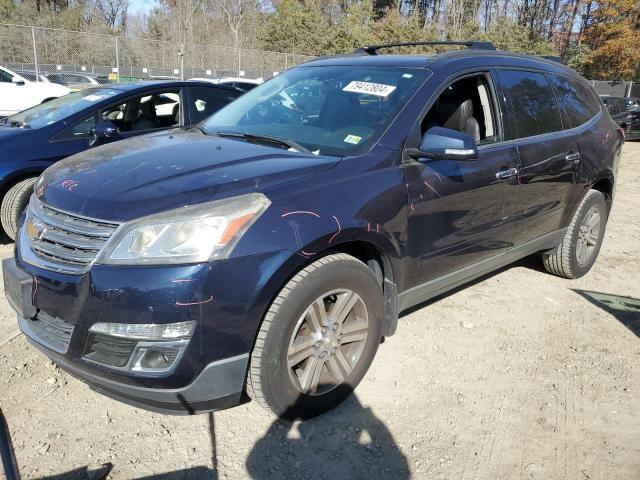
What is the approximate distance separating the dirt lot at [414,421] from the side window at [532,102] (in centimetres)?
146

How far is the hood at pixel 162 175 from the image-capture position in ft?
7.87

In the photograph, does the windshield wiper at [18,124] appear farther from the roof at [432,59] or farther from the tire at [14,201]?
the roof at [432,59]

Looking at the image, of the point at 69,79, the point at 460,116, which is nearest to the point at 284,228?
the point at 460,116

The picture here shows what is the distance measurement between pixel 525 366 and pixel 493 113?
1665 mm

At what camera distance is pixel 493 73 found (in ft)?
12.3

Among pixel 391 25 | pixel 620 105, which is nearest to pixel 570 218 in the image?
pixel 620 105

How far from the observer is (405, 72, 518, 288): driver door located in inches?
123

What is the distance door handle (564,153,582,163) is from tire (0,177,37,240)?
445 centimetres

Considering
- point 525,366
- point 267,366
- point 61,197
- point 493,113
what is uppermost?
point 493,113

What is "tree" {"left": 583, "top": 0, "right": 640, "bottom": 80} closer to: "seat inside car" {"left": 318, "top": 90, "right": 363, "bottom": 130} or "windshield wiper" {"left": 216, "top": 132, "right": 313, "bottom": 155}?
"seat inside car" {"left": 318, "top": 90, "right": 363, "bottom": 130}

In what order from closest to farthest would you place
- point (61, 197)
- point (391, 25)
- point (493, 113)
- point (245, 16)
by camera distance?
point (61, 197) < point (493, 113) < point (391, 25) < point (245, 16)

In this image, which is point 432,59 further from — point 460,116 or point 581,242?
point 581,242

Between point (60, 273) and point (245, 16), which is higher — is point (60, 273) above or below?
below

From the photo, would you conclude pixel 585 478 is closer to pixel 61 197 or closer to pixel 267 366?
pixel 267 366
